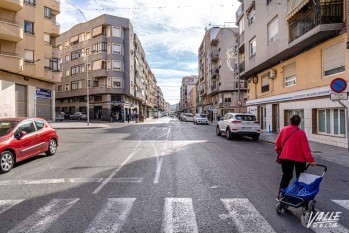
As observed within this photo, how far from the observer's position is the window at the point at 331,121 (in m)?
12.5

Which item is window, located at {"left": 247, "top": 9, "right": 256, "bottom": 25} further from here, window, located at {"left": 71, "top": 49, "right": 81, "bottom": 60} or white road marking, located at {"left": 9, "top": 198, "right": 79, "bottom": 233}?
window, located at {"left": 71, "top": 49, "right": 81, "bottom": 60}

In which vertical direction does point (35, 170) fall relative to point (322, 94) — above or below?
below

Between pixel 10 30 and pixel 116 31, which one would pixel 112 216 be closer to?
pixel 10 30

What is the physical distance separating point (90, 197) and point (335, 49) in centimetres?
1340

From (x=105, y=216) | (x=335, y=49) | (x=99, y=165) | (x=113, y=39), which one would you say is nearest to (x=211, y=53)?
(x=113, y=39)

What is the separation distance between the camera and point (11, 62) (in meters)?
23.4

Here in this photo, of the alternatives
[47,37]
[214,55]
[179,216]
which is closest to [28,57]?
[47,37]

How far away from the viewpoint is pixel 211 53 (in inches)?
2207

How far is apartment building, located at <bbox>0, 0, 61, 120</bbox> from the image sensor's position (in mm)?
23734

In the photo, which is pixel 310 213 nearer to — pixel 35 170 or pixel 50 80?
pixel 35 170

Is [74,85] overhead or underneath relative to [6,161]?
overhead

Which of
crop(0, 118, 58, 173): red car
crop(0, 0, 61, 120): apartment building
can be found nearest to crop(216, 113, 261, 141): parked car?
crop(0, 118, 58, 173): red car

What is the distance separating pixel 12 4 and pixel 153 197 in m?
26.1

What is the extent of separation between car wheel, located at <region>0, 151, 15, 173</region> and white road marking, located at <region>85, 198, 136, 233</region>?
4.13 meters
